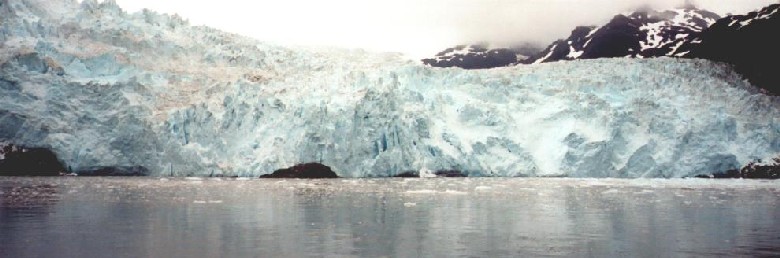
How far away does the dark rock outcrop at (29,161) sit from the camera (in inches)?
1575

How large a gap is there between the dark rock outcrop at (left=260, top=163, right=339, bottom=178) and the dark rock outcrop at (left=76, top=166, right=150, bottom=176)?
23.7 feet

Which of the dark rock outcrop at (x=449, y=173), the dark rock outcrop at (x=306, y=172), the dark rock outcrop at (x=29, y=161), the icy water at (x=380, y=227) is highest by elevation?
the dark rock outcrop at (x=29, y=161)

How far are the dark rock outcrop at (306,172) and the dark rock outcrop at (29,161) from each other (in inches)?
476

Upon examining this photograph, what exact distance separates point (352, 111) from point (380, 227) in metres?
27.4

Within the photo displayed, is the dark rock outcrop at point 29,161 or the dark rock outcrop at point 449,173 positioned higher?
the dark rock outcrop at point 29,161

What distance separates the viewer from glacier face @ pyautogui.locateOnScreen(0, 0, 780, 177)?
40750mm

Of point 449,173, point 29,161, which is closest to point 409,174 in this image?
point 449,173

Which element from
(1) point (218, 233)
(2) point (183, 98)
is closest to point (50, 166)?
(2) point (183, 98)

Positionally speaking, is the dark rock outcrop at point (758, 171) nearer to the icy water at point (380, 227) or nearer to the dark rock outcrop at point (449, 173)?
the dark rock outcrop at point (449, 173)

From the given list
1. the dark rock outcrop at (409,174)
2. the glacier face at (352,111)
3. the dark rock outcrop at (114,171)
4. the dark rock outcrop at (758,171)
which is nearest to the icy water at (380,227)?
the glacier face at (352,111)

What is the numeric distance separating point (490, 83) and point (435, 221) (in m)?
31.8

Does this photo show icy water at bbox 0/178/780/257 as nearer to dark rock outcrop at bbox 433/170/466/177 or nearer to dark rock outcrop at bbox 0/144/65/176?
dark rock outcrop at bbox 0/144/65/176

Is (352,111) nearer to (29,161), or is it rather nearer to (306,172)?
(306,172)

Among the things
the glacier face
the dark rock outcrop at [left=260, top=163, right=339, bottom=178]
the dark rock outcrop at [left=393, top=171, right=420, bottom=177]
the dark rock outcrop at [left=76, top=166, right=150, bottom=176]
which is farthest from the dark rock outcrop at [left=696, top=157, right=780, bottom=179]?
the dark rock outcrop at [left=76, top=166, right=150, bottom=176]
